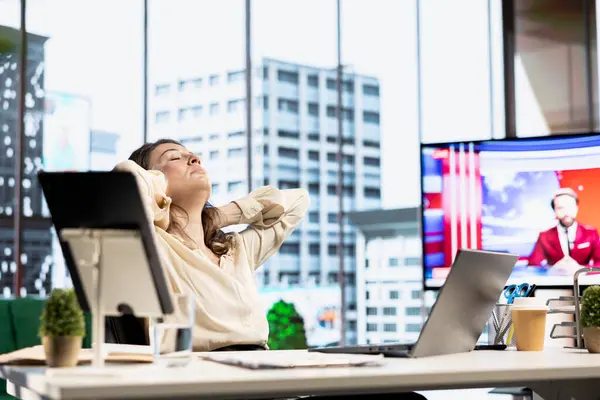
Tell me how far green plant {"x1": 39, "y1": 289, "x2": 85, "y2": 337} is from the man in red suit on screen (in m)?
1.89

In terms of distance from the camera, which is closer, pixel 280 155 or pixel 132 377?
pixel 132 377

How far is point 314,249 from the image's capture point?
7.21 metres

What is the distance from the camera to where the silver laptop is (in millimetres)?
1623

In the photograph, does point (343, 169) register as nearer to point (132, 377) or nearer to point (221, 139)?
point (221, 139)

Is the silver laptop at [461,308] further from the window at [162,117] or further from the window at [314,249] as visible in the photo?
the window at [314,249]

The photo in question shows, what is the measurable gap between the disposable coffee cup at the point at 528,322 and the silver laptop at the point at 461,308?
0.21ft

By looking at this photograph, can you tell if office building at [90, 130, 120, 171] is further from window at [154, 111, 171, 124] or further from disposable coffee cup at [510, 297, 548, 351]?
disposable coffee cup at [510, 297, 548, 351]

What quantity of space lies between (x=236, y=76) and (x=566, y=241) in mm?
3972

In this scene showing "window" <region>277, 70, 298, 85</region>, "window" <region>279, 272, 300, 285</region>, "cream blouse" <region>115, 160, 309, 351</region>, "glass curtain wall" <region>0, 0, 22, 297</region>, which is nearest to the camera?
"cream blouse" <region>115, 160, 309, 351</region>

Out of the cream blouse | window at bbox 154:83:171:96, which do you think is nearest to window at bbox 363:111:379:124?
window at bbox 154:83:171:96

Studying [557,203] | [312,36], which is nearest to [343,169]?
[312,36]

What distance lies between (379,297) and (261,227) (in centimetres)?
468

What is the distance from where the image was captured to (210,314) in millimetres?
2373

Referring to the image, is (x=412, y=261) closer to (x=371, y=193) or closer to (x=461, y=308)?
(x=371, y=193)
